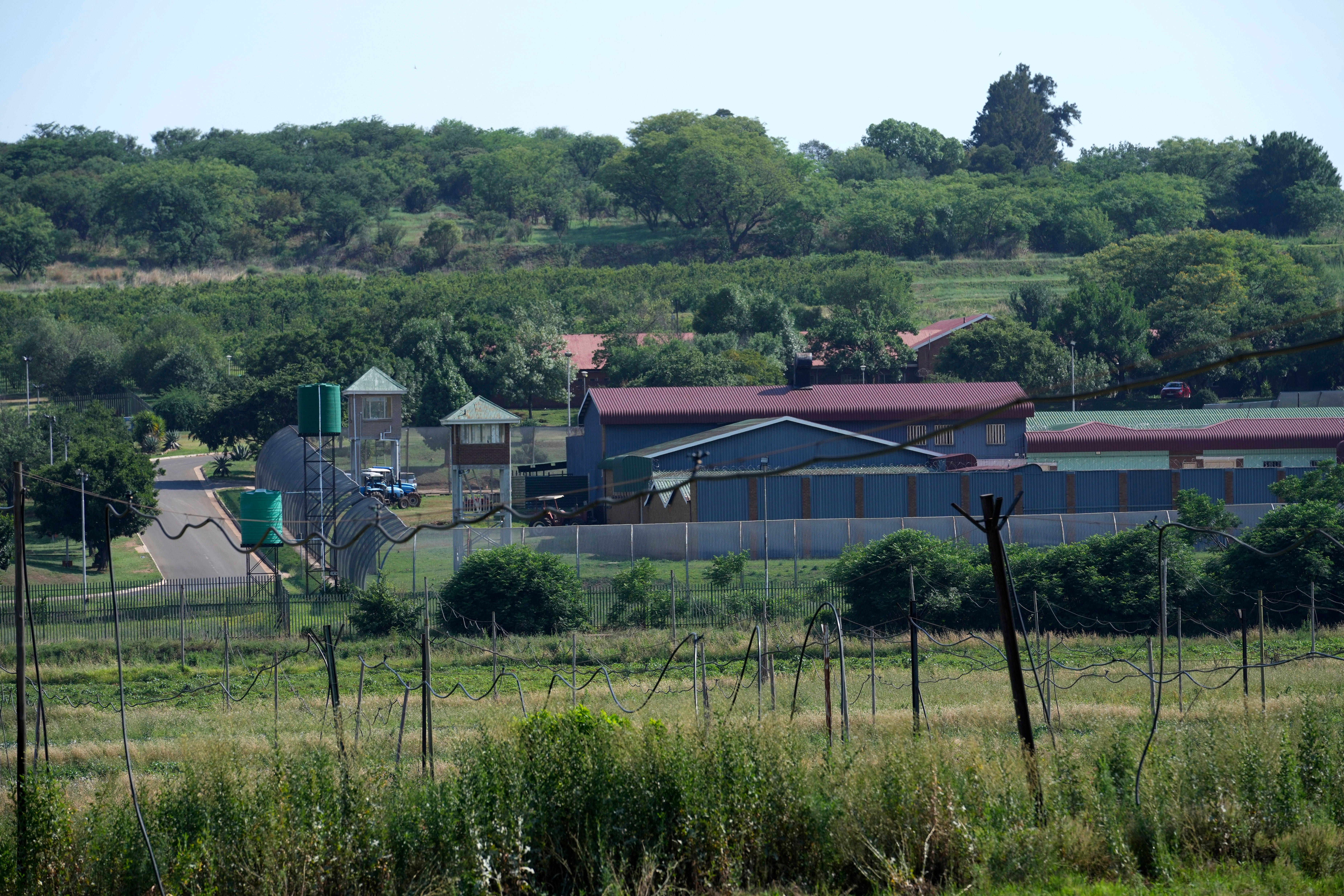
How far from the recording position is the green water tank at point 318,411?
42.7 meters

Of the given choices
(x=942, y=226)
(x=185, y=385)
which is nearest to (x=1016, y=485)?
(x=185, y=385)

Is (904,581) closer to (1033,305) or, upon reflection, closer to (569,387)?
(569,387)

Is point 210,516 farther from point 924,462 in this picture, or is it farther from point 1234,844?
point 1234,844

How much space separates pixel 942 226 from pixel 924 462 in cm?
8461

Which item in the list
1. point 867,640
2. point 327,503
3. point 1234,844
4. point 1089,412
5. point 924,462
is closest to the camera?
point 1234,844

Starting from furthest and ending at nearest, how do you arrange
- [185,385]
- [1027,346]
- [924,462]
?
[185,385] → [1027,346] → [924,462]

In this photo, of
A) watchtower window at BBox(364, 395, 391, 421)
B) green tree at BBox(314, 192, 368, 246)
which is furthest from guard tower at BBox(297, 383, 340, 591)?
green tree at BBox(314, 192, 368, 246)

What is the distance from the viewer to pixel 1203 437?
58344mm

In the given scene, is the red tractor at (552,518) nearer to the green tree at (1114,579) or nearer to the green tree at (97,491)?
the green tree at (97,491)

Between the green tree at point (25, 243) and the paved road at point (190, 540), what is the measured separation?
7009cm

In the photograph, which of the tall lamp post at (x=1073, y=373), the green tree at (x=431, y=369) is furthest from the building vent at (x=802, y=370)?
the green tree at (x=431, y=369)

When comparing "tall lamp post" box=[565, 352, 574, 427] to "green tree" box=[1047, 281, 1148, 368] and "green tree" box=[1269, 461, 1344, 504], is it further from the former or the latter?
"green tree" box=[1269, 461, 1344, 504]

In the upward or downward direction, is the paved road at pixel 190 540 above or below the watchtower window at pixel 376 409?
below

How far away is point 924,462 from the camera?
5312cm
